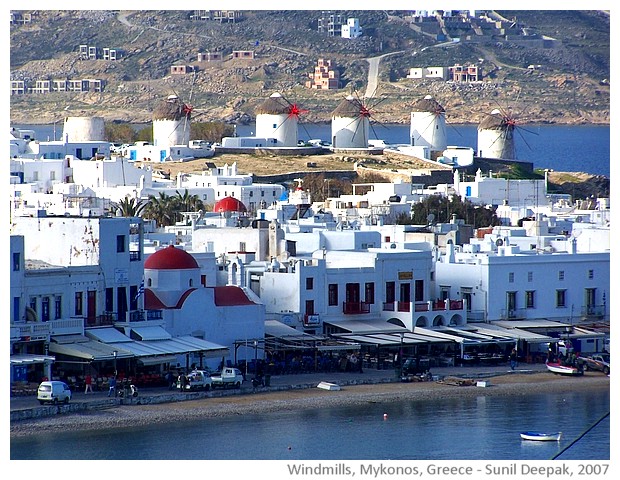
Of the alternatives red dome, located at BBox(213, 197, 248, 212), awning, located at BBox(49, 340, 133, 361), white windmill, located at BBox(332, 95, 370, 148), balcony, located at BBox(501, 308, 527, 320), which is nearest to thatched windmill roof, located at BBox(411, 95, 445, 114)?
white windmill, located at BBox(332, 95, 370, 148)

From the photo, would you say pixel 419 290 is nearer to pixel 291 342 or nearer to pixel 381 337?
pixel 381 337

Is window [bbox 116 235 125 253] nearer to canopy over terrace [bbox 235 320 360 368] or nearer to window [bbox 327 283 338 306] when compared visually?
canopy over terrace [bbox 235 320 360 368]

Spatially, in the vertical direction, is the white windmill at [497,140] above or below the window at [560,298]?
above

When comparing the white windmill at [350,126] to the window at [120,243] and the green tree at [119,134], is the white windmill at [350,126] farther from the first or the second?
the window at [120,243]

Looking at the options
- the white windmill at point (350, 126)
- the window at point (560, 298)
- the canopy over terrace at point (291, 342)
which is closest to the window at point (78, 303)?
the canopy over terrace at point (291, 342)

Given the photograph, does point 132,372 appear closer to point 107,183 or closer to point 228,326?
point 228,326

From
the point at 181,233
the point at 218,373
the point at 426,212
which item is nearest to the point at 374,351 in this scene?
the point at 218,373

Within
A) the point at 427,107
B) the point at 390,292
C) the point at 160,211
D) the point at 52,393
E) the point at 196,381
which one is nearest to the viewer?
the point at 52,393

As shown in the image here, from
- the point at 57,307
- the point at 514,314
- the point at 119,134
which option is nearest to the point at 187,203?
the point at 514,314
